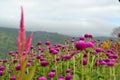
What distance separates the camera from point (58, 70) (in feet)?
25.2

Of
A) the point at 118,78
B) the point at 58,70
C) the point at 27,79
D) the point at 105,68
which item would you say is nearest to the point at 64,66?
the point at 58,70

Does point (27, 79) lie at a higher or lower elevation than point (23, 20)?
lower

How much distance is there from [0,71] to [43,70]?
891 mm

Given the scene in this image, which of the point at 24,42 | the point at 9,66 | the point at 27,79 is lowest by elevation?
the point at 9,66

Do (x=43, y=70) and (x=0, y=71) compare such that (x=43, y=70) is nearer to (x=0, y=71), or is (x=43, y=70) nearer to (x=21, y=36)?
(x=0, y=71)

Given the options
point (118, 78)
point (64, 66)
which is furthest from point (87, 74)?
point (64, 66)

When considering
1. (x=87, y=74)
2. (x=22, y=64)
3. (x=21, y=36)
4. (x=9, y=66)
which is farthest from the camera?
(x=9, y=66)

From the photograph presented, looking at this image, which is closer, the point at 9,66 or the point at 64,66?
the point at 64,66

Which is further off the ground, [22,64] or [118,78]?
[22,64]

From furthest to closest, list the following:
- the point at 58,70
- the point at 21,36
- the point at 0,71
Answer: the point at 58,70, the point at 0,71, the point at 21,36

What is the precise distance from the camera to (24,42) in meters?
1.96

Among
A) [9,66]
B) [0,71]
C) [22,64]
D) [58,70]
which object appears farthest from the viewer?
[9,66]

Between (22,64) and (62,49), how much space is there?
7914 millimetres

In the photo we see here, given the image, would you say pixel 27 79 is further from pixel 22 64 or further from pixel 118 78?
pixel 118 78
